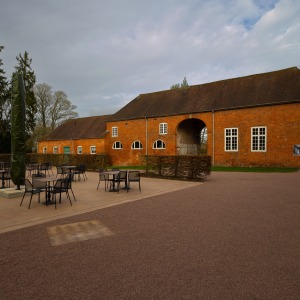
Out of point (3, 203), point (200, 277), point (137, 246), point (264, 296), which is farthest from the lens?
point (3, 203)

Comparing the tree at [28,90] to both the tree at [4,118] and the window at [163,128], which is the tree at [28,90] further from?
the window at [163,128]

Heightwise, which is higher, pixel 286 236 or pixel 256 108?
pixel 256 108

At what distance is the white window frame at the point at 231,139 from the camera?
2401cm

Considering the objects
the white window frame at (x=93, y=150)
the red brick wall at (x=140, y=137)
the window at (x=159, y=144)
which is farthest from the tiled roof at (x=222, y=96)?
the white window frame at (x=93, y=150)

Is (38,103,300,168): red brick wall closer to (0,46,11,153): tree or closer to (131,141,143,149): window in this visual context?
(131,141,143,149): window

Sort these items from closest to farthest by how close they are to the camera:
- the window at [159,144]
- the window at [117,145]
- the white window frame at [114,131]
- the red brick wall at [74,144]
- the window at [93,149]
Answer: the window at [159,144] < the window at [117,145] < the white window frame at [114,131] < the red brick wall at [74,144] < the window at [93,149]

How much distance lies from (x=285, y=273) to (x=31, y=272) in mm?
3887

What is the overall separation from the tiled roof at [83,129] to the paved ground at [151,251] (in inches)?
1081

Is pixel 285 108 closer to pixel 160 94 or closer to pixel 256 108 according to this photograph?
pixel 256 108

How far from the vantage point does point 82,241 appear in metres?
5.09

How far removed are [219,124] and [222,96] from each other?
337cm

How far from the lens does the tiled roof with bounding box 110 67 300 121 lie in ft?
74.3

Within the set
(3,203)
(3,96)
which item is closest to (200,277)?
(3,203)

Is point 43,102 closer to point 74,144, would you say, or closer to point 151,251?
point 74,144
